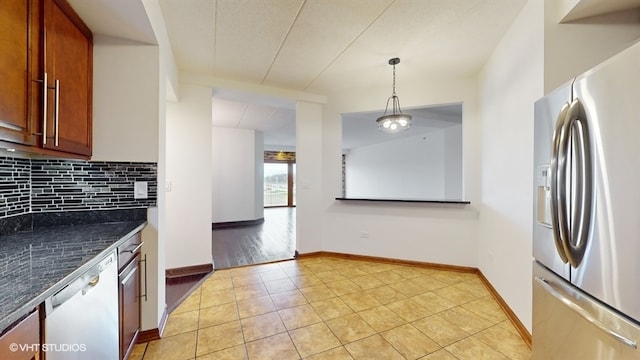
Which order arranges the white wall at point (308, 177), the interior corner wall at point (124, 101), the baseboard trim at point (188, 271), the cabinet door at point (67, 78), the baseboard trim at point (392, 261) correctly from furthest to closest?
the white wall at point (308, 177) → the baseboard trim at point (392, 261) → the baseboard trim at point (188, 271) → the interior corner wall at point (124, 101) → the cabinet door at point (67, 78)

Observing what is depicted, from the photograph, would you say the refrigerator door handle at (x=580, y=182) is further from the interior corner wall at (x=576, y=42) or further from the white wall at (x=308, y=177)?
the white wall at (x=308, y=177)

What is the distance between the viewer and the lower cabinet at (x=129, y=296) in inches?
56.3

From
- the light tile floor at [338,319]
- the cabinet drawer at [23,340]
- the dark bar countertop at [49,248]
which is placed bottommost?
the light tile floor at [338,319]

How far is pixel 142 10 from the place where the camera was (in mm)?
1473

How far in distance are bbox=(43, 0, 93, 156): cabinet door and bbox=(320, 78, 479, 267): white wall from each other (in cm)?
253

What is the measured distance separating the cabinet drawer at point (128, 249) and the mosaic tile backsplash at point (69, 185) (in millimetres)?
260

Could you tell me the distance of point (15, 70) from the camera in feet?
3.55

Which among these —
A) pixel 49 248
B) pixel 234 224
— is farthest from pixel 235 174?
pixel 49 248

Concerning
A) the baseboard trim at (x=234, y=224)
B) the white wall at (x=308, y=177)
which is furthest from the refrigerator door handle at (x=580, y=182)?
the baseboard trim at (x=234, y=224)

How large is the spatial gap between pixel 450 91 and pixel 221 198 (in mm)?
5274

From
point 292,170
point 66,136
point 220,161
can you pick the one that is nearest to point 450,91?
point 66,136

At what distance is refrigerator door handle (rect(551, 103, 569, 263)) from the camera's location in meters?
1.10

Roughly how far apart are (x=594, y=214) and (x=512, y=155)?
4.29 ft

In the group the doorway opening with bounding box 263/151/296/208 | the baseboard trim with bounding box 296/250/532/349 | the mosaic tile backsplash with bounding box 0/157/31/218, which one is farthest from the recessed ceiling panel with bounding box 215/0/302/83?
the doorway opening with bounding box 263/151/296/208
